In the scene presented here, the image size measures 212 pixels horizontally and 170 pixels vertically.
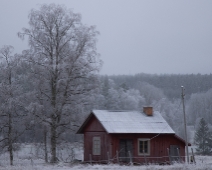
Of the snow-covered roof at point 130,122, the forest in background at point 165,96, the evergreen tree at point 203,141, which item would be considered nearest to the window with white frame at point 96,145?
the snow-covered roof at point 130,122

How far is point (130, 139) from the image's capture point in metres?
35.2

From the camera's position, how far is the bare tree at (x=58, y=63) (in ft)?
122

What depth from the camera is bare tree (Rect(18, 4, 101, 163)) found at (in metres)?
37.2

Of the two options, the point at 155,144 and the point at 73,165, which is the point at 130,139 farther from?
the point at 73,165

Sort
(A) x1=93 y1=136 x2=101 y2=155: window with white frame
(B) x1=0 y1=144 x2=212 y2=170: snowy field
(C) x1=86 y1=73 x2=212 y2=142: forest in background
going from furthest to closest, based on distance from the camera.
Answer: (C) x1=86 y1=73 x2=212 y2=142: forest in background, (A) x1=93 y1=136 x2=101 y2=155: window with white frame, (B) x1=0 y1=144 x2=212 y2=170: snowy field

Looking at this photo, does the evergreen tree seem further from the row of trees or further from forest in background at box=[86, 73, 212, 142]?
the row of trees

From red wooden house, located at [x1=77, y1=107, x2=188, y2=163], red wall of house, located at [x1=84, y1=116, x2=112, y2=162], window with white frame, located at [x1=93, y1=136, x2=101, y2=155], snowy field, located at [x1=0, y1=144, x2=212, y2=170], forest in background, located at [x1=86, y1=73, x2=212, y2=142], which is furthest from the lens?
forest in background, located at [x1=86, y1=73, x2=212, y2=142]

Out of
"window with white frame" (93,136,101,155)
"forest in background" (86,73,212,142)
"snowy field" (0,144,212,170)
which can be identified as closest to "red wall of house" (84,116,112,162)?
"window with white frame" (93,136,101,155)

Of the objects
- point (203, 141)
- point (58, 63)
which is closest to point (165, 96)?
point (203, 141)

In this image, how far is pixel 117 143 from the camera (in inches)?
1366

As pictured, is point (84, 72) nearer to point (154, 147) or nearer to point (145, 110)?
point (145, 110)

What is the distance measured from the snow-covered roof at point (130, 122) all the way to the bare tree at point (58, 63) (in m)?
3.12

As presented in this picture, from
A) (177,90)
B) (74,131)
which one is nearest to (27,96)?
(74,131)

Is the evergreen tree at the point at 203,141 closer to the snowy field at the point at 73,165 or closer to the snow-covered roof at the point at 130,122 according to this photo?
the snowy field at the point at 73,165
